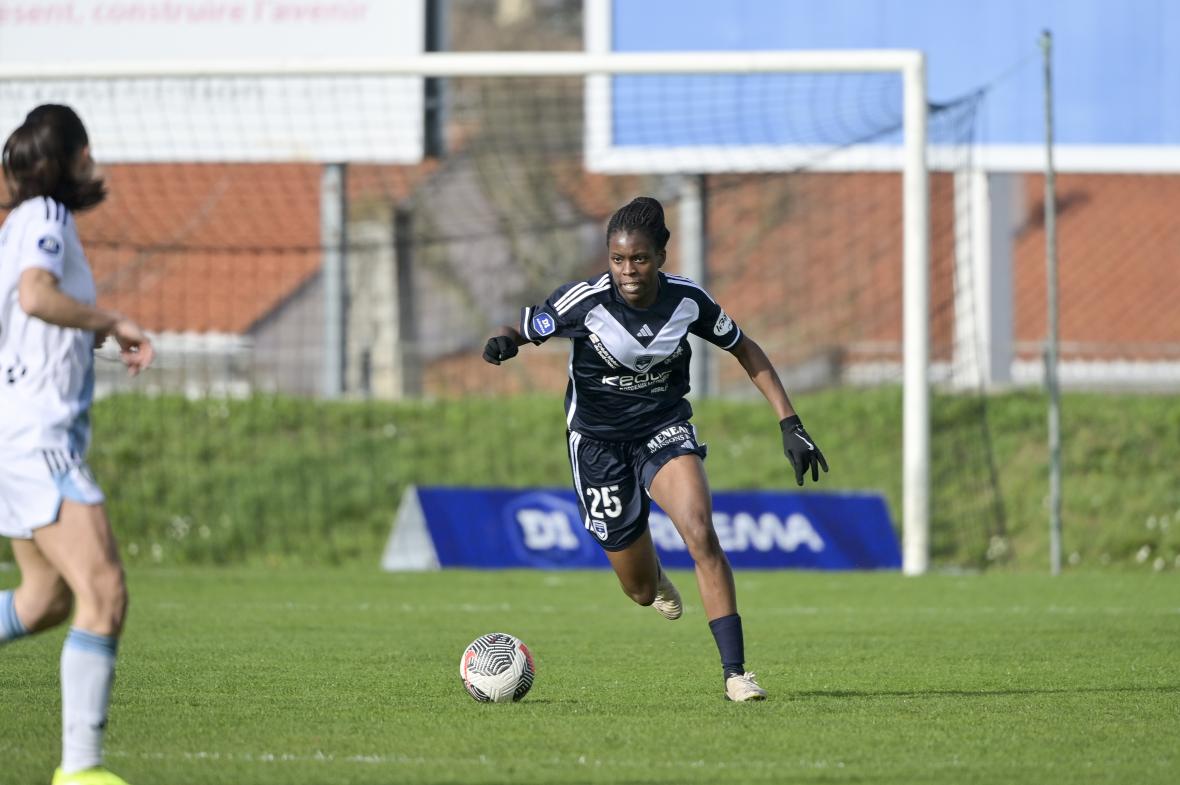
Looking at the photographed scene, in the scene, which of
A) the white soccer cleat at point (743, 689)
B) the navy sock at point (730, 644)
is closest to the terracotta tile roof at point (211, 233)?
the navy sock at point (730, 644)

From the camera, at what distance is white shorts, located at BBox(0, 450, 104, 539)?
5062 mm

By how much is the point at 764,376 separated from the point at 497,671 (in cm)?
179

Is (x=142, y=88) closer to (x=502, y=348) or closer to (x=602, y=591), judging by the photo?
(x=602, y=591)

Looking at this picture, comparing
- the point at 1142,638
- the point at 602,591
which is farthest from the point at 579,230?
the point at 1142,638

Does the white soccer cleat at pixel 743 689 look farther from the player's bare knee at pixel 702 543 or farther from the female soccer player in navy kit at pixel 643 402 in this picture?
the player's bare knee at pixel 702 543

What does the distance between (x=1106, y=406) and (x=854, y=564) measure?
5274 mm

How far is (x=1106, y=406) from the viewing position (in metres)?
20.2

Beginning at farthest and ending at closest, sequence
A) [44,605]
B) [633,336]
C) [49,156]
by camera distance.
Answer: [633,336] < [44,605] < [49,156]

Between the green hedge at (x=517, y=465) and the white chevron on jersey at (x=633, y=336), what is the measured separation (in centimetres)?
1114

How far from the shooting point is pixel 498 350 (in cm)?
738

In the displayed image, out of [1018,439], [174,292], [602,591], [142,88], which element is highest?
[142,88]

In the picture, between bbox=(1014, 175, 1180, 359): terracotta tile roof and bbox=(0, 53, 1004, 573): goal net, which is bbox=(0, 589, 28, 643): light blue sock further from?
bbox=(1014, 175, 1180, 359): terracotta tile roof

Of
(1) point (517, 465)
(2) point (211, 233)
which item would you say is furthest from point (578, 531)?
(2) point (211, 233)

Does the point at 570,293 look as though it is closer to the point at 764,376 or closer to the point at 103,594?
the point at 764,376
